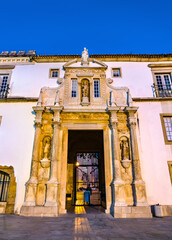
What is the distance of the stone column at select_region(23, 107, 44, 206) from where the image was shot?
7.75 m

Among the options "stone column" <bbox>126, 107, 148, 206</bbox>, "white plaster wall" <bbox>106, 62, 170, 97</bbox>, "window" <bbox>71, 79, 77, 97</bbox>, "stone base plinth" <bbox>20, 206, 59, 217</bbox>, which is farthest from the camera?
"white plaster wall" <bbox>106, 62, 170, 97</bbox>

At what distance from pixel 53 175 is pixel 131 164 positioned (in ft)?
13.9

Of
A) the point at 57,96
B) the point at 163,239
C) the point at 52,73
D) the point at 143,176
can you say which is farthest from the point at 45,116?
the point at 163,239

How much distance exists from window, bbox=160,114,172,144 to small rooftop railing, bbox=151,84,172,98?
161 cm

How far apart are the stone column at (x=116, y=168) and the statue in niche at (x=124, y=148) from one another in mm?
311

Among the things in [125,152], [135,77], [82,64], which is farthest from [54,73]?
[125,152]

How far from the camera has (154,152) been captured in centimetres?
895

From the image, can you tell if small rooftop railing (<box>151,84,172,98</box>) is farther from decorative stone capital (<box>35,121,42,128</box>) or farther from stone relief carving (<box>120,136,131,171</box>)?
decorative stone capital (<box>35,121,42,128</box>)

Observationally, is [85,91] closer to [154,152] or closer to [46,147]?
[46,147]

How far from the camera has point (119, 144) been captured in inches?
355

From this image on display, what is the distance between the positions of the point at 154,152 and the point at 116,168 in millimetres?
2484

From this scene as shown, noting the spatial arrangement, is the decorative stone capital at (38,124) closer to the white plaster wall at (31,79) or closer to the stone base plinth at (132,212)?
the white plaster wall at (31,79)

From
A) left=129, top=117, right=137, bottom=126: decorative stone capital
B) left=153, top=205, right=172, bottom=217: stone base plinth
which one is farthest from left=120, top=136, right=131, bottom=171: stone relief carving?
left=153, top=205, right=172, bottom=217: stone base plinth

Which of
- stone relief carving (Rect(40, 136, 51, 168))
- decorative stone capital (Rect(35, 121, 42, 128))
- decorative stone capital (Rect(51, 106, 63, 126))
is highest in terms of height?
decorative stone capital (Rect(51, 106, 63, 126))
